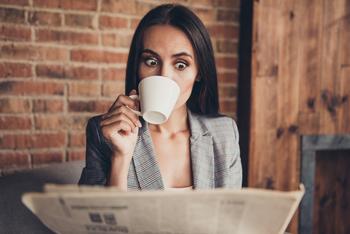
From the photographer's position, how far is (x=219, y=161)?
4.37ft

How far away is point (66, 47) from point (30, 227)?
0.85m

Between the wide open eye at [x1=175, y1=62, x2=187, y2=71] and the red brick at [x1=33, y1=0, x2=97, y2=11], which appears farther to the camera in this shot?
the red brick at [x1=33, y1=0, x2=97, y2=11]

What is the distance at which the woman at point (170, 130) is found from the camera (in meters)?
1.00

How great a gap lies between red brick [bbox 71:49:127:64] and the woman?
0.48 meters

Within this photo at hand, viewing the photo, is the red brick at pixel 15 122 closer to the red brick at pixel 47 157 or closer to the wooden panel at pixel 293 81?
the red brick at pixel 47 157

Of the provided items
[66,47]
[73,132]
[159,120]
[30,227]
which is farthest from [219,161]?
[66,47]

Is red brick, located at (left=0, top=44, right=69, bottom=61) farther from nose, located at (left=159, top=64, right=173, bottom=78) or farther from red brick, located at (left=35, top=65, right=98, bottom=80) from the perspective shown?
nose, located at (left=159, top=64, right=173, bottom=78)

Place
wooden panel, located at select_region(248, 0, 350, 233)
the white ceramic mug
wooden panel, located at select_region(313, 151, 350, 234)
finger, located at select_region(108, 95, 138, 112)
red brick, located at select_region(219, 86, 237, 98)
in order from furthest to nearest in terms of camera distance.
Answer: wooden panel, located at select_region(313, 151, 350, 234)
red brick, located at select_region(219, 86, 237, 98)
wooden panel, located at select_region(248, 0, 350, 233)
finger, located at select_region(108, 95, 138, 112)
the white ceramic mug

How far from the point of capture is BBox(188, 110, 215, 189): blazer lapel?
4.16ft

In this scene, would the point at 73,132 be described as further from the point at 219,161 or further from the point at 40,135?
the point at 219,161

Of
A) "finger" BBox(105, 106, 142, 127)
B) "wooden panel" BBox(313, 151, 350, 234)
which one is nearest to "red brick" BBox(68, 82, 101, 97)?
"finger" BBox(105, 106, 142, 127)

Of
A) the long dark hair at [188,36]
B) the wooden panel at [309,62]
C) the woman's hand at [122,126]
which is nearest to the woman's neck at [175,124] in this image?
the long dark hair at [188,36]

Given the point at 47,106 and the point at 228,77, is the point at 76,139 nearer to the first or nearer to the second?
the point at 47,106

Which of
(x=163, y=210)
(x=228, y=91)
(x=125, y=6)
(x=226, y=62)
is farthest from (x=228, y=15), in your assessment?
(x=163, y=210)
